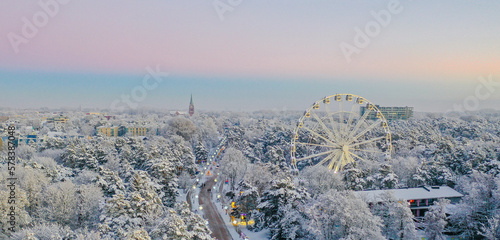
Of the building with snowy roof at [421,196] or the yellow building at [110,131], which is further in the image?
the yellow building at [110,131]

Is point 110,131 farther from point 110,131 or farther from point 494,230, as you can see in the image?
point 494,230

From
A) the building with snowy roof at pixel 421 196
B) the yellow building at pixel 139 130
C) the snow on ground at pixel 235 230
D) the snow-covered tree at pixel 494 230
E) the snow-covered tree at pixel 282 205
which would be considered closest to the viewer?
the snow-covered tree at pixel 494 230

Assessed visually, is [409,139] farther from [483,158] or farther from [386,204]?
[386,204]

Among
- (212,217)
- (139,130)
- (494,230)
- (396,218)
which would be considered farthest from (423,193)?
(139,130)

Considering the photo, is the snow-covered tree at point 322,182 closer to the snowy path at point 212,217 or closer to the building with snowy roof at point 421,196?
the building with snowy roof at point 421,196

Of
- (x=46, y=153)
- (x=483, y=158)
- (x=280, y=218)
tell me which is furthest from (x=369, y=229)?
(x=46, y=153)

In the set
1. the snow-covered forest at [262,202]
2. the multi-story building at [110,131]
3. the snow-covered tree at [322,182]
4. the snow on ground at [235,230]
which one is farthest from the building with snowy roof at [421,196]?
the multi-story building at [110,131]

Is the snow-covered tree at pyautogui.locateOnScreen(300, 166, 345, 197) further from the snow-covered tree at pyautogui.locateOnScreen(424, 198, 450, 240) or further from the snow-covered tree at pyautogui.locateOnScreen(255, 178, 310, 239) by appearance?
the snow-covered tree at pyautogui.locateOnScreen(424, 198, 450, 240)

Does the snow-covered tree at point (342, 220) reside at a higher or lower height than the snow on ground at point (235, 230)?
higher

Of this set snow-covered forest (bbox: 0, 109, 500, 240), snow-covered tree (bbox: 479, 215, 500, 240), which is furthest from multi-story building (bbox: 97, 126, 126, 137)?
snow-covered tree (bbox: 479, 215, 500, 240)

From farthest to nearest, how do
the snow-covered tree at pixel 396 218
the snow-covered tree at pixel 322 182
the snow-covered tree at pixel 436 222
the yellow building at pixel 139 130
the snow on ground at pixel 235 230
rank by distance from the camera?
the yellow building at pixel 139 130 < the snow-covered tree at pixel 322 182 < the snow on ground at pixel 235 230 < the snow-covered tree at pixel 436 222 < the snow-covered tree at pixel 396 218
